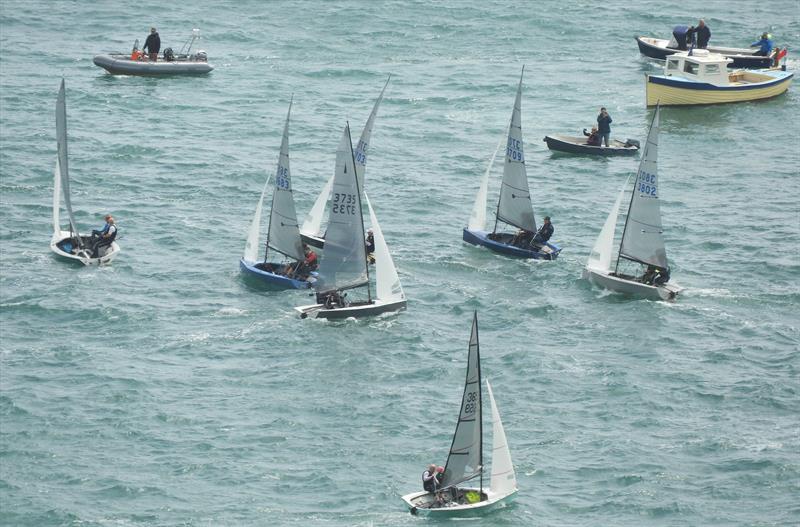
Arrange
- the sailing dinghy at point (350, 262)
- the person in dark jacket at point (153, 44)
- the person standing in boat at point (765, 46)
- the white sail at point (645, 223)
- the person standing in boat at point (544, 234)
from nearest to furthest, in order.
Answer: the sailing dinghy at point (350, 262) < the white sail at point (645, 223) < the person standing in boat at point (544, 234) < the person in dark jacket at point (153, 44) < the person standing in boat at point (765, 46)

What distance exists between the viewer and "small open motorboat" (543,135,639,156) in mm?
84250

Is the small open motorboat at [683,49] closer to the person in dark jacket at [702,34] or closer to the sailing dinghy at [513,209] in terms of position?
the person in dark jacket at [702,34]

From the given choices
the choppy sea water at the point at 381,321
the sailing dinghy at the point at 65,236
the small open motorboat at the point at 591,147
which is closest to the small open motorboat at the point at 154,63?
the choppy sea water at the point at 381,321

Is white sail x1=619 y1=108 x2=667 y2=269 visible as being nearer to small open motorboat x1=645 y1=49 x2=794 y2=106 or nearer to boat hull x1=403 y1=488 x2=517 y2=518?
boat hull x1=403 y1=488 x2=517 y2=518

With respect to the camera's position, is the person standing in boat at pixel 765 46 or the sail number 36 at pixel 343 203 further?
the person standing in boat at pixel 765 46

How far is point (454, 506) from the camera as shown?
46.5 m

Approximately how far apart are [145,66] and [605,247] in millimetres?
42461

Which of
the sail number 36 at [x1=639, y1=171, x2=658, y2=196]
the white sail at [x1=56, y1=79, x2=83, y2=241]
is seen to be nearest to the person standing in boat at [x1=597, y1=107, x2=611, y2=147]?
the sail number 36 at [x1=639, y1=171, x2=658, y2=196]

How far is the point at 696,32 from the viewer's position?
100 meters

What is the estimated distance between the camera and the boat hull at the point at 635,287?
63.7m

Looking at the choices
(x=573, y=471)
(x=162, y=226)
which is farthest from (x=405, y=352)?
(x=162, y=226)

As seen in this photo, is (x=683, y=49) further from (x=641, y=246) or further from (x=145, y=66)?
(x=641, y=246)

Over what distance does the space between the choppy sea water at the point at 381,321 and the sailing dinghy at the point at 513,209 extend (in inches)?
36.1

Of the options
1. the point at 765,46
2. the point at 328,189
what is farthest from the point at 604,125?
the point at 765,46
